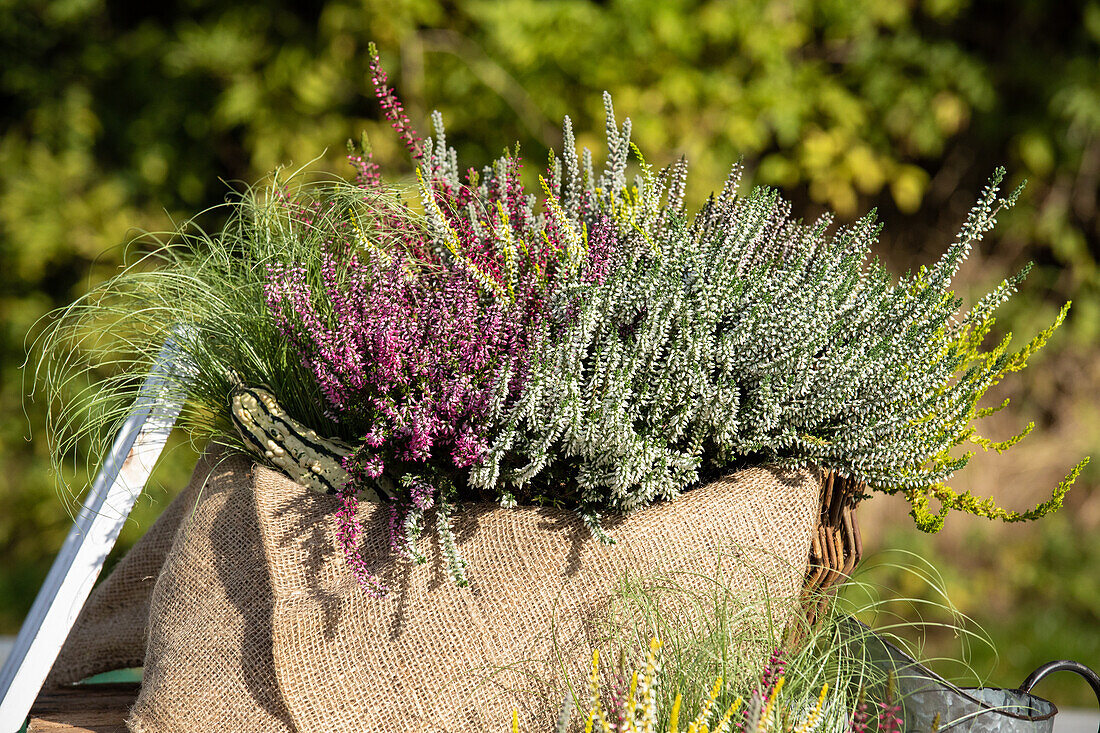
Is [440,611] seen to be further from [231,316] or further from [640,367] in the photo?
[231,316]

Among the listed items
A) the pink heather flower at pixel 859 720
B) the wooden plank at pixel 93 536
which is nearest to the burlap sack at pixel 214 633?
the wooden plank at pixel 93 536

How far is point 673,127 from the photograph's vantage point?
303cm

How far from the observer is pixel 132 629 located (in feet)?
4.63

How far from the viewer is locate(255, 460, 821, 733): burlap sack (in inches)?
41.6

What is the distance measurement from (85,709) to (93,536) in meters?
0.30

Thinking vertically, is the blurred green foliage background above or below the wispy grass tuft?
above

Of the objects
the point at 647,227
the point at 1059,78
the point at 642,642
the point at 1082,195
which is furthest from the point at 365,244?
the point at 1082,195

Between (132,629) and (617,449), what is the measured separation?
891 millimetres

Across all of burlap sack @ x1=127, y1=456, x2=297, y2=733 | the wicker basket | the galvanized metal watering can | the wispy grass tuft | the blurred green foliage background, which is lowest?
the galvanized metal watering can

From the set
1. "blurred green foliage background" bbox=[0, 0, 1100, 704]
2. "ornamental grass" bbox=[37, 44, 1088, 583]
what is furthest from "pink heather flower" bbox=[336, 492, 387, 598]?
"blurred green foliage background" bbox=[0, 0, 1100, 704]

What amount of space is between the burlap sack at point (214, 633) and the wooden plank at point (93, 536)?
0.12 metres

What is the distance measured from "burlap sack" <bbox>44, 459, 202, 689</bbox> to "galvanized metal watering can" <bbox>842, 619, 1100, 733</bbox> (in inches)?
40.9

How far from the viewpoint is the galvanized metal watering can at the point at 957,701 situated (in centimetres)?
103

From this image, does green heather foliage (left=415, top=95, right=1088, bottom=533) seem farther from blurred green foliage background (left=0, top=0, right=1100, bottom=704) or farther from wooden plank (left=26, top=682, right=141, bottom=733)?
blurred green foliage background (left=0, top=0, right=1100, bottom=704)
